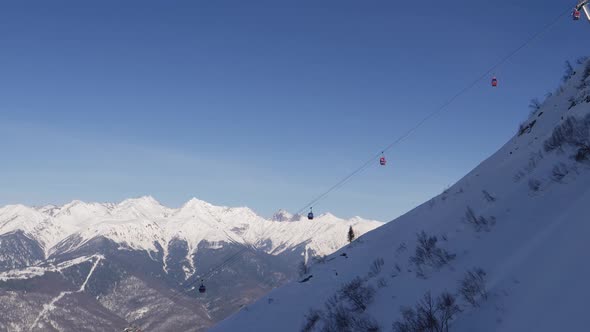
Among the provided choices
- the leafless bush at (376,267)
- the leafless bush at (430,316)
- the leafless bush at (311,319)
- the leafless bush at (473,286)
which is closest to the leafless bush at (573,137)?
the leafless bush at (473,286)

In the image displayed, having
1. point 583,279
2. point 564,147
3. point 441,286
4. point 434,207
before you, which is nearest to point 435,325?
point 441,286

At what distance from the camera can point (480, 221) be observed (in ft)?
58.6

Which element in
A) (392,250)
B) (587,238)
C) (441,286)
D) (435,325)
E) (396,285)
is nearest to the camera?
(587,238)

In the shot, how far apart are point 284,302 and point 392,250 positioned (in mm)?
8630

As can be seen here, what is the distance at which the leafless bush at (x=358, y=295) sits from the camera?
18.9 metres

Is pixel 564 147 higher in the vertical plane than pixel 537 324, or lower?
higher

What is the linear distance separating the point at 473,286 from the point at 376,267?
11.0 metres

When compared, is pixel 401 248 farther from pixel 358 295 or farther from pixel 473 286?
pixel 473 286

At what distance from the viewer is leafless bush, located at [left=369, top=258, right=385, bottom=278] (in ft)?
74.7

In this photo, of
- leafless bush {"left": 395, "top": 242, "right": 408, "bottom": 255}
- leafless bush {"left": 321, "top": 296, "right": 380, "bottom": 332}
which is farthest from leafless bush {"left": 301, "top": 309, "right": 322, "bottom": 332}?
leafless bush {"left": 395, "top": 242, "right": 408, "bottom": 255}

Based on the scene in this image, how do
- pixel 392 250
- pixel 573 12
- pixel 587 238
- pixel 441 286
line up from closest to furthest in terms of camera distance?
pixel 587 238, pixel 441 286, pixel 573 12, pixel 392 250

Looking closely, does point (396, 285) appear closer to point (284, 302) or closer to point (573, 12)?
point (284, 302)

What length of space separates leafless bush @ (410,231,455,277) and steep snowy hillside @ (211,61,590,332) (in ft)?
0.20

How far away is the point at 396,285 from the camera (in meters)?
18.6
